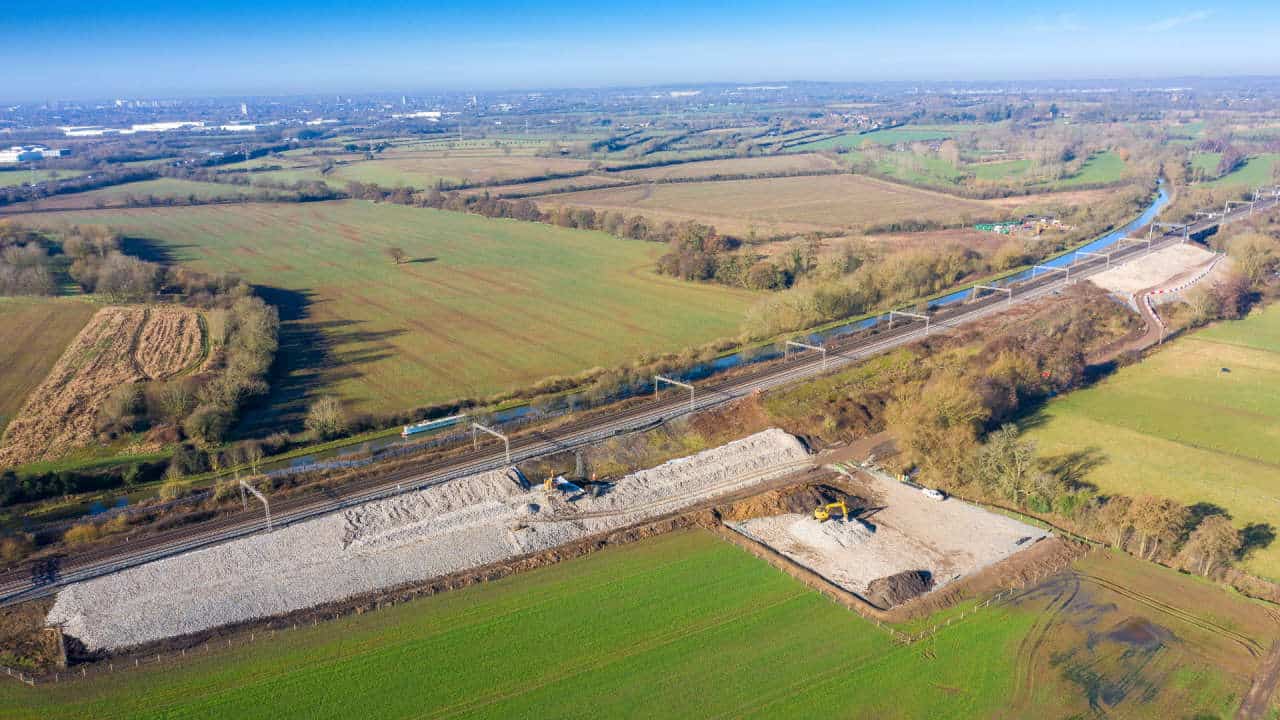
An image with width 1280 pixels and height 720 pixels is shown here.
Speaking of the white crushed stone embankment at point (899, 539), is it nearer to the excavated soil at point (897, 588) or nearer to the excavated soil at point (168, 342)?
the excavated soil at point (897, 588)

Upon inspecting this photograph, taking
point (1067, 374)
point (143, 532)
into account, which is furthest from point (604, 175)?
point (143, 532)

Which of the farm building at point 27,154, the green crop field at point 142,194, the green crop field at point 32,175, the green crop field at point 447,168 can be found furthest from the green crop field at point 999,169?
the farm building at point 27,154

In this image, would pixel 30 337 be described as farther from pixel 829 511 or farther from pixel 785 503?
pixel 829 511

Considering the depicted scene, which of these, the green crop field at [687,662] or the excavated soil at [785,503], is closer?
the green crop field at [687,662]

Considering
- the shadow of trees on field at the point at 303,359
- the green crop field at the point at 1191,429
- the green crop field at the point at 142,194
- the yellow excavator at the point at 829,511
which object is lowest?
the green crop field at the point at 1191,429

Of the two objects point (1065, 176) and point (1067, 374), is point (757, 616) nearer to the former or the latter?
point (1067, 374)
